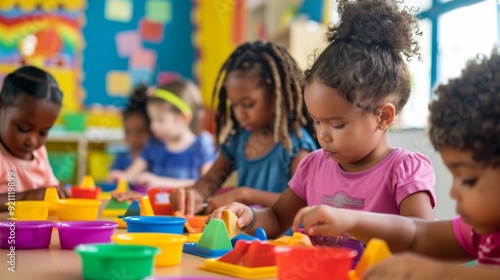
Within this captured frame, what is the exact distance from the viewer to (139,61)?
502cm

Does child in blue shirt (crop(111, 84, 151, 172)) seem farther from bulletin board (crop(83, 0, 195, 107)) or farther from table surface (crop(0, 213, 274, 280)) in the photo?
table surface (crop(0, 213, 274, 280))

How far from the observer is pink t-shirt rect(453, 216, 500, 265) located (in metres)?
0.75

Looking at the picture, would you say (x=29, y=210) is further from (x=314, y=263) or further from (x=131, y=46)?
(x=131, y=46)

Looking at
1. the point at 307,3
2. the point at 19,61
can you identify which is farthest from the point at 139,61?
the point at 307,3

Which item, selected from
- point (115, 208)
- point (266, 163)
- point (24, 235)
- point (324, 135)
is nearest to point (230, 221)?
point (324, 135)

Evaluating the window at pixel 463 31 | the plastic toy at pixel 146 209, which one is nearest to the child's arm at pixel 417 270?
the plastic toy at pixel 146 209

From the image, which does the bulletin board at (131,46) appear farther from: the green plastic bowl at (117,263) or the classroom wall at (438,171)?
the green plastic bowl at (117,263)

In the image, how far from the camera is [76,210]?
133 cm

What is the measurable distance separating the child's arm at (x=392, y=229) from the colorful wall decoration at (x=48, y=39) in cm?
419

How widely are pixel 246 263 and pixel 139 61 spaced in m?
4.44

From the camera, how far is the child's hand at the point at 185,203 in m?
1.37

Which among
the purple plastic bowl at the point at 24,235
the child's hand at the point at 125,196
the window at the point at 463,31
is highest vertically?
the window at the point at 463,31

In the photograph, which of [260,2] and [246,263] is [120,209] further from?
[260,2]

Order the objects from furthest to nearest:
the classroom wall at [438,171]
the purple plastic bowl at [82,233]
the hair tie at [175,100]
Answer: the hair tie at [175,100] < the classroom wall at [438,171] < the purple plastic bowl at [82,233]
